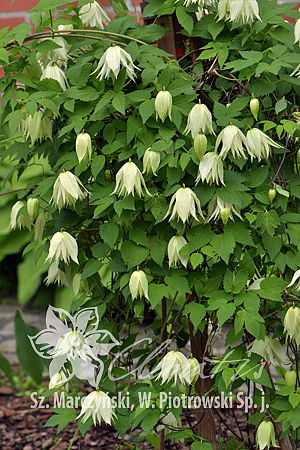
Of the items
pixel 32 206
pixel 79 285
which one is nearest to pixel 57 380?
pixel 79 285

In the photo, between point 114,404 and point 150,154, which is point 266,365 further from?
point 150,154

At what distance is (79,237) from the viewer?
5.11ft

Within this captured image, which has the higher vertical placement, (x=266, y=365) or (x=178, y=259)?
(x=178, y=259)

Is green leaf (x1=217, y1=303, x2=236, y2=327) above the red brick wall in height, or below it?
below

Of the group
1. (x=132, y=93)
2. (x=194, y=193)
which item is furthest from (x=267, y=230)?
(x=132, y=93)

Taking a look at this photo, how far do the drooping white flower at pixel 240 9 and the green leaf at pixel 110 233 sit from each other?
0.53 meters

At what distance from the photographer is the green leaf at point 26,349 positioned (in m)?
2.39

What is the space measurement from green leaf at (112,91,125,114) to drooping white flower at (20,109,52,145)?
200 mm

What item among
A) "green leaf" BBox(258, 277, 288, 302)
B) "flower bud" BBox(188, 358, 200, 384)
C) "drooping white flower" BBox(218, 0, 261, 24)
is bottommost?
"flower bud" BBox(188, 358, 200, 384)

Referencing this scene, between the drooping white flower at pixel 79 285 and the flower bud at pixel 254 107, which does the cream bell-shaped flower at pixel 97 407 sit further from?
the flower bud at pixel 254 107

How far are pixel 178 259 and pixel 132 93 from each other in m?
0.40

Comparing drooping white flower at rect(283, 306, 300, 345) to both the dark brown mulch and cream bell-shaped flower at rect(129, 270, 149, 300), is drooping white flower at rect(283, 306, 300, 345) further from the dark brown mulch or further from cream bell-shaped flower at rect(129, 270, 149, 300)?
the dark brown mulch

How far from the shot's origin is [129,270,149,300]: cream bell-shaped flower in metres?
1.30

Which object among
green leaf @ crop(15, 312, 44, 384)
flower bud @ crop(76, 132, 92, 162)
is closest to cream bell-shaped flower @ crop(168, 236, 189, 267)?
flower bud @ crop(76, 132, 92, 162)
